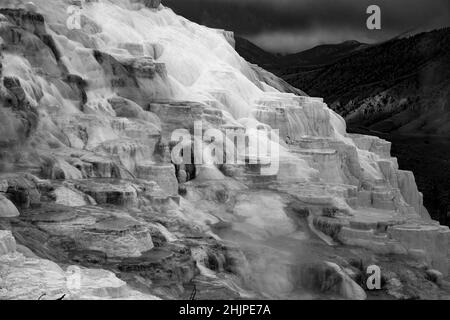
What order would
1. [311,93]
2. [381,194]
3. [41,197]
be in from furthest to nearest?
[311,93] → [381,194] → [41,197]

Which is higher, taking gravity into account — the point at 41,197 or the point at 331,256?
the point at 41,197

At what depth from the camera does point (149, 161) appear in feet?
90.7

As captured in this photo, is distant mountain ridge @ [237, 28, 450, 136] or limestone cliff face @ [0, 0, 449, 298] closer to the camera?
limestone cliff face @ [0, 0, 449, 298]

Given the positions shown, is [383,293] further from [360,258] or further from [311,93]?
[311,93]

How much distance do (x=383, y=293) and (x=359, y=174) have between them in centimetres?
1455

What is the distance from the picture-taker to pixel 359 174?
124 feet

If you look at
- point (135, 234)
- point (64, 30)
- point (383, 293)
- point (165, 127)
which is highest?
point (64, 30)

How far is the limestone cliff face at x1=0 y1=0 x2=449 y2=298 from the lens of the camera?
1998cm

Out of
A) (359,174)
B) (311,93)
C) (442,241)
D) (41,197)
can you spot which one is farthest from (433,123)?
(41,197)

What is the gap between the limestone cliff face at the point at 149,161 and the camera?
19984 mm

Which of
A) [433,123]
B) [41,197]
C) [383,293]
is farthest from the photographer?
[433,123]

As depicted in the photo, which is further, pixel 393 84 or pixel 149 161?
pixel 393 84

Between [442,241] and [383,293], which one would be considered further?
[442,241]

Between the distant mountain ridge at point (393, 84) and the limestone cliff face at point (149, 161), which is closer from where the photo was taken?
the limestone cliff face at point (149, 161)
